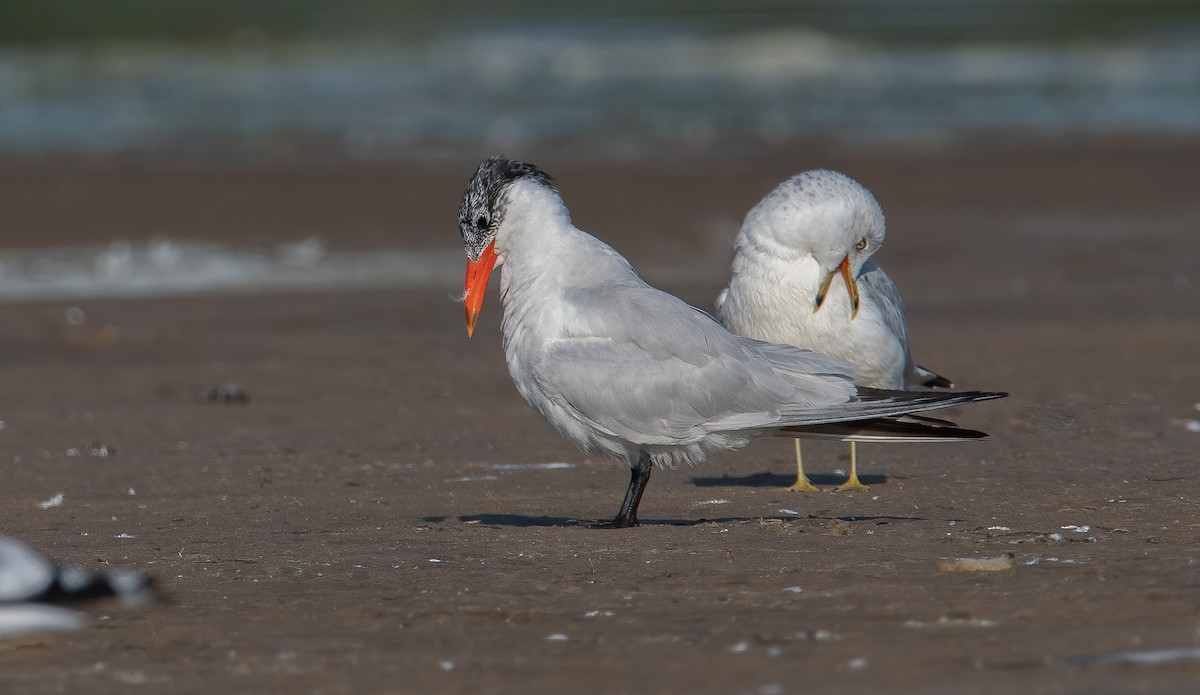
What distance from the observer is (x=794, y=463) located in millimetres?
6754

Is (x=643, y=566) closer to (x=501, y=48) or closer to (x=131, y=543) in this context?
(x=131, y=543)

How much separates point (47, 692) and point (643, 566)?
5.52 feet

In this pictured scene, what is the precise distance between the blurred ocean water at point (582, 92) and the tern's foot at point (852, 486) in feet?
37.7

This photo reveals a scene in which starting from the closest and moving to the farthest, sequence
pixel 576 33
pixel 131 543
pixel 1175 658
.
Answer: pixel 1175 658 → pixel 131 543 → pixel 576 33

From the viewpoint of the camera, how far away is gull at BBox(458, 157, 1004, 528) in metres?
5.29

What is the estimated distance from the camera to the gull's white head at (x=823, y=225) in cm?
611

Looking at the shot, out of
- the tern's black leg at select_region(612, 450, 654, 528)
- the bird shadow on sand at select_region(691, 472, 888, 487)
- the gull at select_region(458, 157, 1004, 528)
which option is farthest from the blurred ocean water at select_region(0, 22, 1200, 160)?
the tern's black leg at select_region(612, 450, 654, 528)

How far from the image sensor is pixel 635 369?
534 cm

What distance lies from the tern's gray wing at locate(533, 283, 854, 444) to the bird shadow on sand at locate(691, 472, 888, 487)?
933 mm

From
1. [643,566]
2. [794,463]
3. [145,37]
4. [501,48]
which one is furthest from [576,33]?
[643,566]

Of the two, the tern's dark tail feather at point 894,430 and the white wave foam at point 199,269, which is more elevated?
the white wave foam at point 199,269


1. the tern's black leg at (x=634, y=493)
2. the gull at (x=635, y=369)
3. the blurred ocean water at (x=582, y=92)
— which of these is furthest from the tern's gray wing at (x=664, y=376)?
the blurred ocean water at (x=582, y=92)

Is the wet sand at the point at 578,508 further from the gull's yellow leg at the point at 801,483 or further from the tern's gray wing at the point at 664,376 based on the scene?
the tern's gray wing at the point at 664,376

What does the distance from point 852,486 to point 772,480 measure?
398 millimetres
